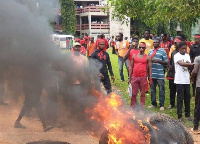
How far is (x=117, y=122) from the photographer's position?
17.8ft

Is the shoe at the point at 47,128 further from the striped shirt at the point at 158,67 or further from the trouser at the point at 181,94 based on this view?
the striped shirt at the point at 158,67

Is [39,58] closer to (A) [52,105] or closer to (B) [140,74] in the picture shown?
(A) [52,105]

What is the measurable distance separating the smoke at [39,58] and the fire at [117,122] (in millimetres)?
184

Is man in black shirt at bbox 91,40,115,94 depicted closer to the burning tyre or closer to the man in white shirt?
the man in white shirt

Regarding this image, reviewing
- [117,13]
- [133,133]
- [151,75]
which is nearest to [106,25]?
[117,13]

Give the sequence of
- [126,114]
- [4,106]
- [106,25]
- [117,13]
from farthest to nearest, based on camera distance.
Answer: [106,25] → [117,13] → [4,106] → [126,114]

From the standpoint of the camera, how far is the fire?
5.09 m

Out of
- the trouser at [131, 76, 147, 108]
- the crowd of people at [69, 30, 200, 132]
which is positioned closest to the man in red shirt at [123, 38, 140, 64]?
the crowd of people at [69, 30, 200, 132]

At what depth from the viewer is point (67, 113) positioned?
649 cm

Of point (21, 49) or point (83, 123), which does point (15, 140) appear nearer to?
point (83, 123)

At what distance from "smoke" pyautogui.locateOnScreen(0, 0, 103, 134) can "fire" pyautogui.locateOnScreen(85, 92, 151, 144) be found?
0.18 metres

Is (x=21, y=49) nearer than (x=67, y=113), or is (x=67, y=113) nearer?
(x=21, y=49)

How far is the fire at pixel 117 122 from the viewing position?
5094mm

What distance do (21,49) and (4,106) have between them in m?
2.67
